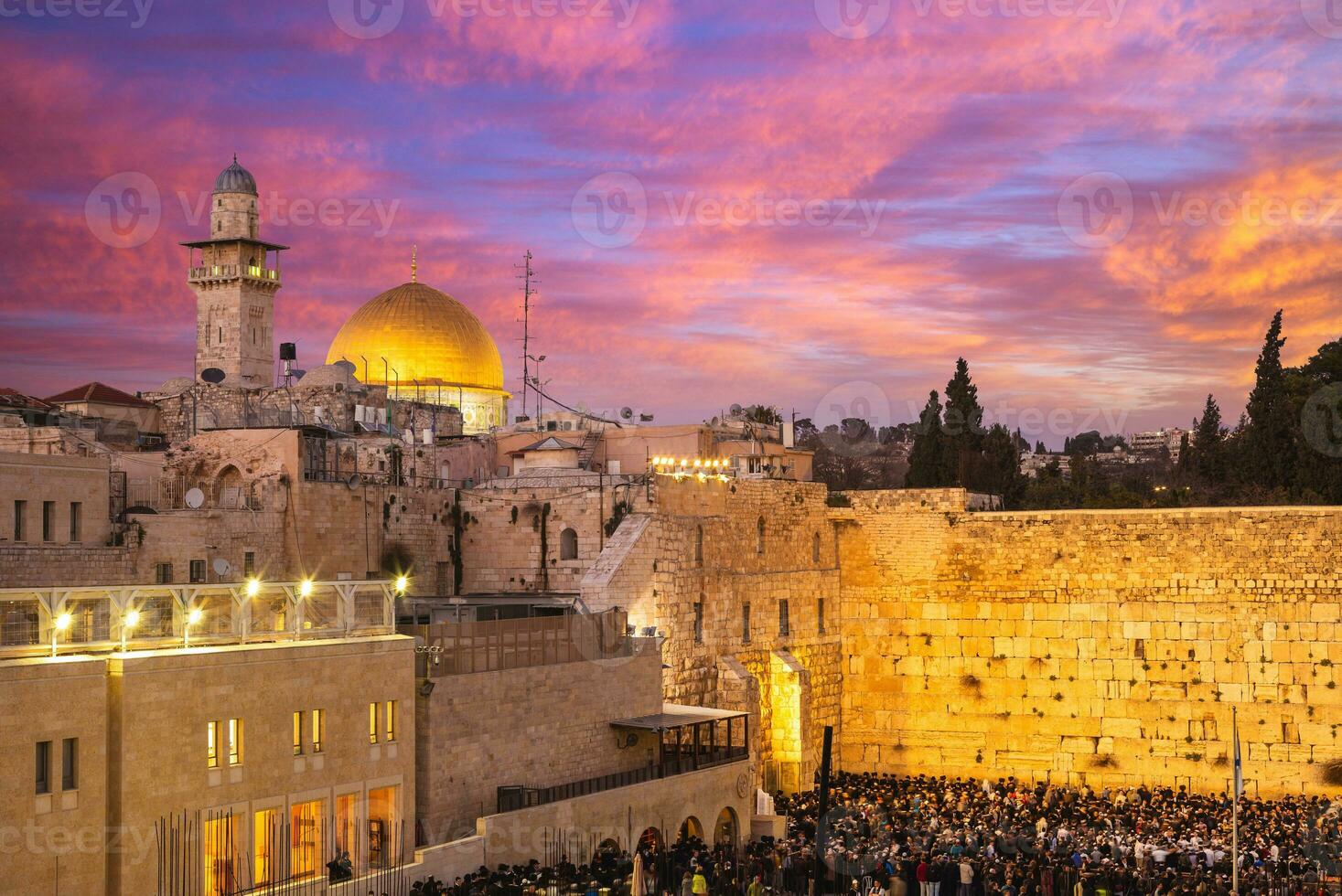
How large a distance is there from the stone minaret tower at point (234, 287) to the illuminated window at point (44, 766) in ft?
102

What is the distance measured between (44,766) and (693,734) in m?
12.6

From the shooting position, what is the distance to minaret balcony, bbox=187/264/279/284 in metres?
48.4

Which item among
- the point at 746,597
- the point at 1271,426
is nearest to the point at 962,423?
the point at 1271,426

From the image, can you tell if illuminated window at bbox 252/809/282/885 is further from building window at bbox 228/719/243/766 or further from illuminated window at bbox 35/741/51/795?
illuminated window at bbox 35/741/51/795

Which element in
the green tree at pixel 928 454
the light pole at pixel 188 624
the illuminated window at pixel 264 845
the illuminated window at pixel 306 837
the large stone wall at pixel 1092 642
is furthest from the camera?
the green tree at pixel 928 454

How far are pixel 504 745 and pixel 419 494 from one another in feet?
32.0

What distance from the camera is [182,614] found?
19.5 metres

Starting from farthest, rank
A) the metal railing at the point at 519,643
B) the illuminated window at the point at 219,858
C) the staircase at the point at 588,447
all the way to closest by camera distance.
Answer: the staircase at the point at 588,447
the metal railing at the point at 519,643
the illuminated window at the point at 219,858

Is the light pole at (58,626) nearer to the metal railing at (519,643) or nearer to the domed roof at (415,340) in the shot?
the metal railing at (519,643)

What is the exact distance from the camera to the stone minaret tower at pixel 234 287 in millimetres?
48031

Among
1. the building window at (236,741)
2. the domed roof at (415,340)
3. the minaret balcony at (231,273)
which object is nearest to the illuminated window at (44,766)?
the building window at (236,741)

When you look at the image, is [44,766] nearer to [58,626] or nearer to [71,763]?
[71,763]

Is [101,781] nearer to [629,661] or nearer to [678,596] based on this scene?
[629,661]

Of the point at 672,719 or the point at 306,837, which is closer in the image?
the point at 306,837
